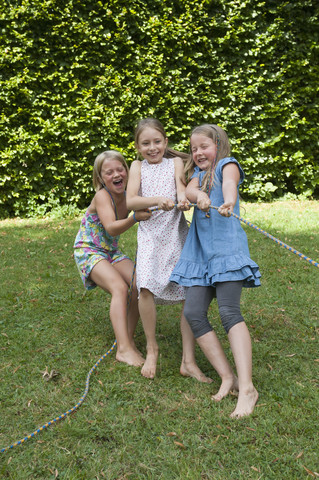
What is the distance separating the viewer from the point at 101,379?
9.55 ft

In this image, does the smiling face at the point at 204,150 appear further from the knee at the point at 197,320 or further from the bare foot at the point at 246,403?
the bare foot at the point at 246,403

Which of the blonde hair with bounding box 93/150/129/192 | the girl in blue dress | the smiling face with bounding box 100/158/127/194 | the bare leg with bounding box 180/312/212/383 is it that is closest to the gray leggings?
the girl in blue dress

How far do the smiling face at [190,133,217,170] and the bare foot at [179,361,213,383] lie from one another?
121 cm

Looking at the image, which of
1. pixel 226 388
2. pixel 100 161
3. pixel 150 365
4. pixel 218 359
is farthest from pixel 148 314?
pixel 100 161

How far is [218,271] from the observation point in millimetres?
2633

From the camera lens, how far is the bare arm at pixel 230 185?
8.32 ft

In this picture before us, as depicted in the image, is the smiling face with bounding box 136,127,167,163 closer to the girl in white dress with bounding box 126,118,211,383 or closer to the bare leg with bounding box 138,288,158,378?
the girl in white dress with bounding box 126,118,211,383

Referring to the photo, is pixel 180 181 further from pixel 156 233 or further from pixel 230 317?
pixel 230 317

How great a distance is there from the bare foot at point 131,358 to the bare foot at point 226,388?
639 millimetres

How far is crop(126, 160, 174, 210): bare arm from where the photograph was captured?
2783 mm

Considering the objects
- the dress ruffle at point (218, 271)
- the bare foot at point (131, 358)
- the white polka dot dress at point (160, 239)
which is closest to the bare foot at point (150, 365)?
the bare foot at point (131, 358)

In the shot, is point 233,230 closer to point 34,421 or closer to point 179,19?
point 34,421

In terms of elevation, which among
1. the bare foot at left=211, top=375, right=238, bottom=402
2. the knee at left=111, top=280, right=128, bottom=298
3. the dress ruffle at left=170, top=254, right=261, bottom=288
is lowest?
the bare foot at left=211, top=375, right=238, bottom=402

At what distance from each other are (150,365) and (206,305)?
0.58m
